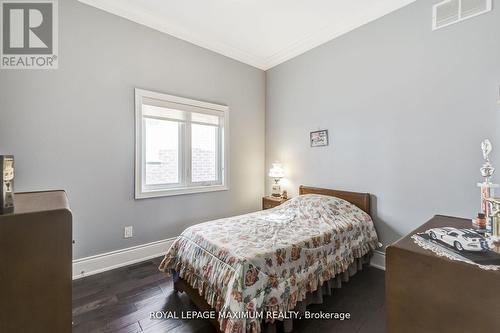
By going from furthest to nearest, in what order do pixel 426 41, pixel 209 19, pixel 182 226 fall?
pixel 182 226 → pixel 209 19 → pixel 426 41

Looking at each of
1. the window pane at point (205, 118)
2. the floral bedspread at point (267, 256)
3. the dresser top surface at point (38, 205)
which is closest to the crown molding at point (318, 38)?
the window pane at point (205, 118)

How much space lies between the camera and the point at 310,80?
10.7ft

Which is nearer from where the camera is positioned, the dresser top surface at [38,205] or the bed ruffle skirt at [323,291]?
the dresser top surface at [38,205]

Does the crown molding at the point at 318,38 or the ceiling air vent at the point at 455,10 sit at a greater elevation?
the crown molding at the point at 318,38

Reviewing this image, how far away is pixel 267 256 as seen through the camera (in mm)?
1535

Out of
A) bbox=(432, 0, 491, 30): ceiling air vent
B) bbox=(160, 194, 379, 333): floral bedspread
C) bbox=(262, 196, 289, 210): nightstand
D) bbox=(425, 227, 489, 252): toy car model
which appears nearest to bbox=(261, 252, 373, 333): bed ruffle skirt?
bbox=(160, 194, 379, 333): floral bedspread

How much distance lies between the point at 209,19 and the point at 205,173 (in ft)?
6.61

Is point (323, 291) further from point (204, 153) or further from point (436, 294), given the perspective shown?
point (204, 153)

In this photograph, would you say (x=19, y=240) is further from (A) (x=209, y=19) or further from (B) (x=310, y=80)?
(B) (x=310, y=80)

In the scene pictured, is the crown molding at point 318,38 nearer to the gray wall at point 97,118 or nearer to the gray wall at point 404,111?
the gray wall at point 404,111

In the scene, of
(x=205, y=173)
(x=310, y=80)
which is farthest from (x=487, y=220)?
(x=205, y=173)

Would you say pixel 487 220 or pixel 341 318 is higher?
pixel 487 220

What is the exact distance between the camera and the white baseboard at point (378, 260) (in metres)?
2.53

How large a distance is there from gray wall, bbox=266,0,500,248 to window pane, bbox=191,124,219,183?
4.40 ft
